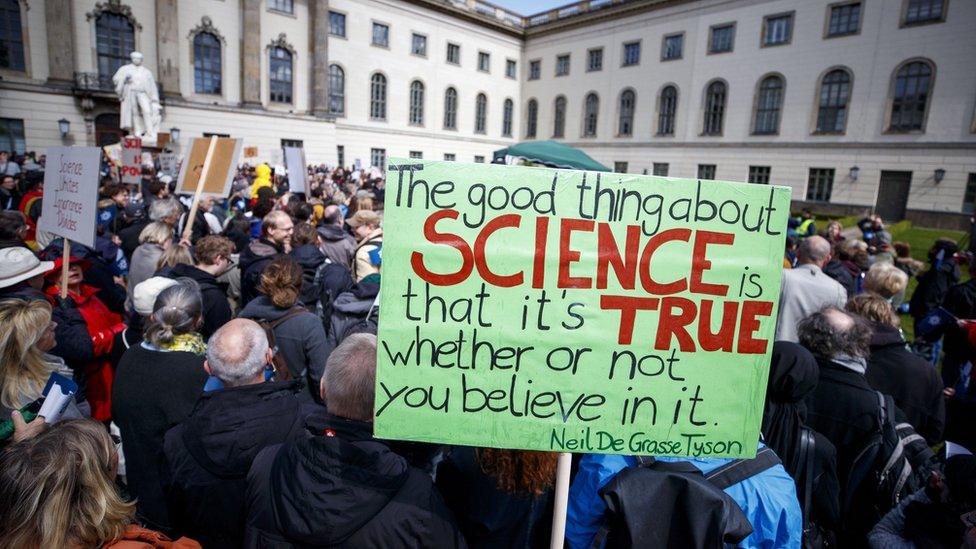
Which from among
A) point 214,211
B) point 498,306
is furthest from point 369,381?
point 214,211

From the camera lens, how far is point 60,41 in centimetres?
2108

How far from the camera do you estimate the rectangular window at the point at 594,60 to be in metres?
36.1

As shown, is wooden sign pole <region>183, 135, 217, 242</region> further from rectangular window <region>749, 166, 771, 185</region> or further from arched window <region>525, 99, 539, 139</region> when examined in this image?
arched window <region>525, 99, 539, 139</region>

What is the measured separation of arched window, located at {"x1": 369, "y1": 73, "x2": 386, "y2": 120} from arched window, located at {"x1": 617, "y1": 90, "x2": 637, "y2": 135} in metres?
16.1

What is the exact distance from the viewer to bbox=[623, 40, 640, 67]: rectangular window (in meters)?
34.0

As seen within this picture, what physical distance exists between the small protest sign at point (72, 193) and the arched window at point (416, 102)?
3383cm

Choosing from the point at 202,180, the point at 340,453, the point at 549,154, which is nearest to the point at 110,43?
the point at 549,154

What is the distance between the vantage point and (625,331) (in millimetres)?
1681

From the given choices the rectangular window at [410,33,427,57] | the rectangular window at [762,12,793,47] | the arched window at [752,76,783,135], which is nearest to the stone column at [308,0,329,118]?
the rectangular window at [410,33,427,57]

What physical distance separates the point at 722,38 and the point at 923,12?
30.5ft

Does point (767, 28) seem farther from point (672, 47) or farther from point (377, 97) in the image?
point (377, 97)

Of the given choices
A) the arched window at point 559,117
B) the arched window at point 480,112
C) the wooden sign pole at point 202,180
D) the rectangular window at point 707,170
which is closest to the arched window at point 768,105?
the rectangular window at point 707,170

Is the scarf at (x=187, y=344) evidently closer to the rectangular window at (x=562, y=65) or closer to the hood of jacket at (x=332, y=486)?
the hood of jacket at (x=332, y=486)

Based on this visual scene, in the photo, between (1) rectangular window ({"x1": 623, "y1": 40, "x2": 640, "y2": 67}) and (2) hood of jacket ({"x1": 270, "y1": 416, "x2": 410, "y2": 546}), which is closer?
(2) hood of jacket ({"x1": 270, "y1": 416, "x2": 410, "y2": 546})
